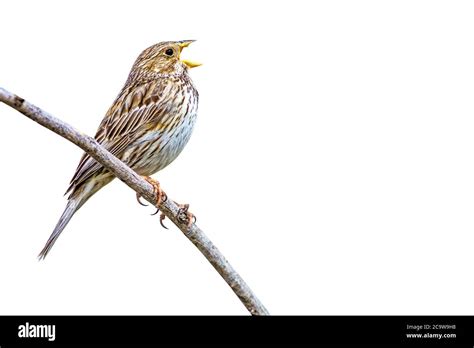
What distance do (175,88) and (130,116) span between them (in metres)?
0.54

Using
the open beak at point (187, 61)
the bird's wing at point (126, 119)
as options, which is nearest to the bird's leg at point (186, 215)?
the bird's wing at point (126, 119)

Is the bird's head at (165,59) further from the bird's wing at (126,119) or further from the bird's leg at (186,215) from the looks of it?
the bird's leg at (186,215)

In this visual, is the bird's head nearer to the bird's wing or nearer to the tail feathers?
the bird's wing

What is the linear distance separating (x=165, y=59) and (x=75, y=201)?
1764 millimetres

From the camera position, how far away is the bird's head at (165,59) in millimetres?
7527

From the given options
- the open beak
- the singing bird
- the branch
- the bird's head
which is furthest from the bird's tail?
the open beak

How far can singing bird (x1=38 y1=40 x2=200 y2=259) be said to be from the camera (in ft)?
22.7

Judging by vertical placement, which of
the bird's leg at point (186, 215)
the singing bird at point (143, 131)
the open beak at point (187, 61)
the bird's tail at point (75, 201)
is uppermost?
the open beak at point (187, 61)

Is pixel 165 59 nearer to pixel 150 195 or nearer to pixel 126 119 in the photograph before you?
pixel 126 119

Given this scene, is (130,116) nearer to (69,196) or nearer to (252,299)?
(69,196)

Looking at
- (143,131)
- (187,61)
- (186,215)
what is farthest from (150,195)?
(187,61)

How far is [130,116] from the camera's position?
7137mm

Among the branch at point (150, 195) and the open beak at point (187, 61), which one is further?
the open beak at point (187, 61)

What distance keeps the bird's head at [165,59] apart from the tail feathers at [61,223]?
5.37ft
